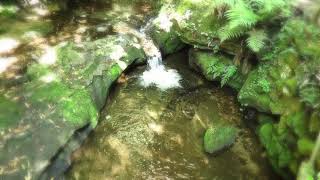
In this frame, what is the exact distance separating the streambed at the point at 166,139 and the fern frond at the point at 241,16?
72.0 inches

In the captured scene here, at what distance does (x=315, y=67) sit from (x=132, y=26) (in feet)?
16.7

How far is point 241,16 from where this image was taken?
6.48 meters

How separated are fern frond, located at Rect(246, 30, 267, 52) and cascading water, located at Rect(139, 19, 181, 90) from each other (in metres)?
2.13

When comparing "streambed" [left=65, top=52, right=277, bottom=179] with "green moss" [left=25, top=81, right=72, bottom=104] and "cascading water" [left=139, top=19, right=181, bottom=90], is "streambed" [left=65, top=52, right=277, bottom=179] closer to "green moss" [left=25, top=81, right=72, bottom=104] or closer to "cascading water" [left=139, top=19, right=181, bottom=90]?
"cascading water" [left=139, top=19, right=181, bottom=90]

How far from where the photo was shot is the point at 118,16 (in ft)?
31.4

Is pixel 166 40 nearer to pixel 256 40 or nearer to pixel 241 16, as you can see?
pixel 241 16

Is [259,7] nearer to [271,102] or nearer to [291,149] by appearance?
[271,102]

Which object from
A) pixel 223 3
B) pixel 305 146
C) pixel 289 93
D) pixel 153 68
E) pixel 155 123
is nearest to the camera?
pixel 305 146

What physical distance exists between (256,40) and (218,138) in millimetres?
2028

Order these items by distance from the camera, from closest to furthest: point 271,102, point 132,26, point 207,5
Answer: point 271,102, point 207,5, point 132,26

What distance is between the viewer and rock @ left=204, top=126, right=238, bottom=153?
6535 millimetres

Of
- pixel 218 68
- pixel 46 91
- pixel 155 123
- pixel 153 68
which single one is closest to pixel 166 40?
pixel 153 68

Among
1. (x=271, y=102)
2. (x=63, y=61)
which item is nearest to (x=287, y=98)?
(x=271, y=102)

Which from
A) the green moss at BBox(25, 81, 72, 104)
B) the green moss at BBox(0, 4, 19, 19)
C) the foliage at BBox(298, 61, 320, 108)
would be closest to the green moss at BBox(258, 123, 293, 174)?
the foliage at BBox(298, 61, 320, 108)
